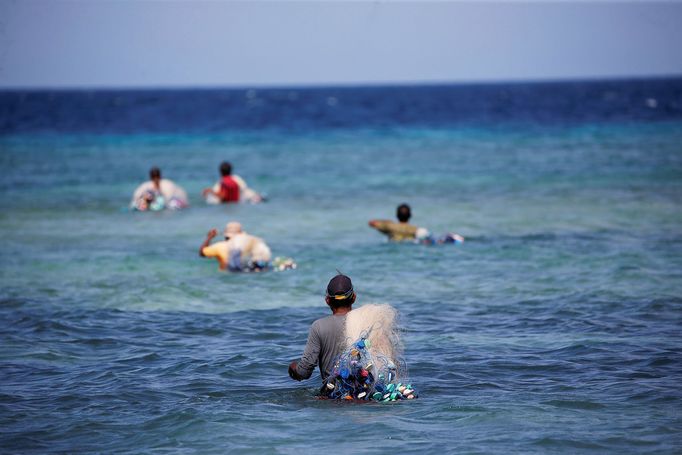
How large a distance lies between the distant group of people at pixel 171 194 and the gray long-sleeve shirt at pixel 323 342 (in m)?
14.7

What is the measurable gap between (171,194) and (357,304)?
11508 mm

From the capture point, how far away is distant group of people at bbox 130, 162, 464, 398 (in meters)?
8.49

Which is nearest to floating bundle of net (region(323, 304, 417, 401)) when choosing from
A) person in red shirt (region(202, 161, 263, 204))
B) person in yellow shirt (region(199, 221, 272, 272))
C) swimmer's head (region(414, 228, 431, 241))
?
person in yellow shirt (region(199, 221, 272, 272))

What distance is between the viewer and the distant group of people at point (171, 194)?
23344mm

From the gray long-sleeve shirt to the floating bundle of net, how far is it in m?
0.06

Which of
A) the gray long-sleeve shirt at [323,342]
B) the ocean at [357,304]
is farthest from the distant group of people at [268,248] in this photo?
the ocean at [357,304]

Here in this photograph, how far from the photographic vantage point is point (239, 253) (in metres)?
15.4

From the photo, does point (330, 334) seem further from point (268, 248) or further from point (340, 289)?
point (268, 248)

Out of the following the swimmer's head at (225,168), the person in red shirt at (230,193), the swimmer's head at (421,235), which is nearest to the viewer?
the swimmer's head at (421,235)

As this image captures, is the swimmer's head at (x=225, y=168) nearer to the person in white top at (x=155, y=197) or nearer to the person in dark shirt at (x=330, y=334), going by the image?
the person in white top at (x=155, y=197)

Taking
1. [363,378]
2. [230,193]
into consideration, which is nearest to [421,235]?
[230,193]

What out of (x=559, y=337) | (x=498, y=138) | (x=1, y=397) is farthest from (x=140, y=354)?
(x=498, y=138)

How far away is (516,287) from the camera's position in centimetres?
1421

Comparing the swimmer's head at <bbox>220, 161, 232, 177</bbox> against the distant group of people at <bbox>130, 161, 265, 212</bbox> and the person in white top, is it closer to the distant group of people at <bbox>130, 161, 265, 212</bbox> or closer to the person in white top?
the distant group of people at <bbox>130, 161, 265, 212</bbox>
